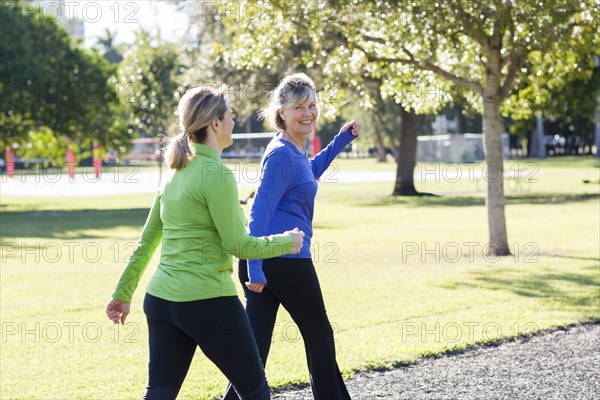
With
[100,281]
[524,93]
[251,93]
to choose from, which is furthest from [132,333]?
[251,93]

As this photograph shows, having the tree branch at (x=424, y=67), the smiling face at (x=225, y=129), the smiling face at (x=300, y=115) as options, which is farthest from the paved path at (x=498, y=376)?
the tree branch at (x=424, y=67)

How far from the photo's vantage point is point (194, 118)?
4.59 metres

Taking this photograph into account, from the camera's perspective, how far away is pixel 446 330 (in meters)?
9.91

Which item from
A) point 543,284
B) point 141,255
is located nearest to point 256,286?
point 141,255

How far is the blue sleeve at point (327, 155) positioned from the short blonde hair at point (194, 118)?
1.73m

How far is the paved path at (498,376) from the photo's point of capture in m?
7.14

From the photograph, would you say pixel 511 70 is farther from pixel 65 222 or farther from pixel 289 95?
pixel 65 222

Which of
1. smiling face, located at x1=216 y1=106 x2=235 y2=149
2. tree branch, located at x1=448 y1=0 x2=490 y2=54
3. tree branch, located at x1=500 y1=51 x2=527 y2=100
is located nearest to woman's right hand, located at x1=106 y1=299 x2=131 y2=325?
smiling face, located at x1=216 y1=106 x2=235 y2=149

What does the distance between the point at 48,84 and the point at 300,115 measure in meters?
29.3

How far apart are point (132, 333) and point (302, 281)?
5.01 m

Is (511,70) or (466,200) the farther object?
(466,200)

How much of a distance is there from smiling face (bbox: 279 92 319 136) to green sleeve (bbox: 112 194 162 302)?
3.64ft

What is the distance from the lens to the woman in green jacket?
4.47 meters

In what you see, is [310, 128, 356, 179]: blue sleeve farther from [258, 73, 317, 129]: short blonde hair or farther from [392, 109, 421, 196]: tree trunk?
[392, 109, 421, 196]: tree trunk
